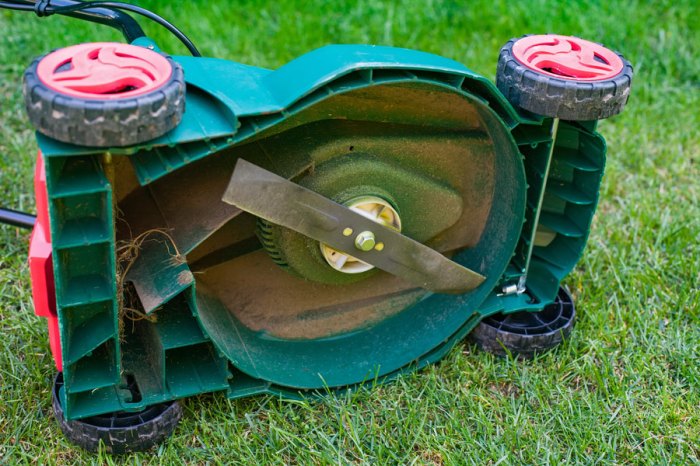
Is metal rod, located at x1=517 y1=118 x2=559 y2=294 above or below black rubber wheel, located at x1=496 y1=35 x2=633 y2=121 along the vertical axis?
below

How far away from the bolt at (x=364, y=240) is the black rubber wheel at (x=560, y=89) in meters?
0.55

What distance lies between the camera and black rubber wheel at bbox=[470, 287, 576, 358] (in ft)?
9.26

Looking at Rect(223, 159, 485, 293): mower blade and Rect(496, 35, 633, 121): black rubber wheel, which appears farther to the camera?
Rect(496, 35, 633, 121): black rubber wheel

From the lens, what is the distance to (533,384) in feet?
8.95

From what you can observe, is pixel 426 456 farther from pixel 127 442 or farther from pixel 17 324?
pixel 17 324

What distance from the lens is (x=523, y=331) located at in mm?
2852

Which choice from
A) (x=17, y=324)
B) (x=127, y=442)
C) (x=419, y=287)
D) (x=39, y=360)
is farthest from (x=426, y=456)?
(x=17, y=324)

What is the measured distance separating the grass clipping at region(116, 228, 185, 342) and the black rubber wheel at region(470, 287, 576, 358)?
1.05 meters

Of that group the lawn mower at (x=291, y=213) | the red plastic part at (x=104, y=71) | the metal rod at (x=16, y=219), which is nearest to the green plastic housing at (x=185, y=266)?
the lawn mower at (x=291, y=213)

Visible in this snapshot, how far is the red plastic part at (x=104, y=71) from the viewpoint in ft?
6.48

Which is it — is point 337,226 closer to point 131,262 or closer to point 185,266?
point 185,266

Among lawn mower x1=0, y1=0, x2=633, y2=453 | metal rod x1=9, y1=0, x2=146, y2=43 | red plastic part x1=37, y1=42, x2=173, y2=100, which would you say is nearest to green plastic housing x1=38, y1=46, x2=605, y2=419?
lawn mower x1=0, y1=0, x2=633, y2=453

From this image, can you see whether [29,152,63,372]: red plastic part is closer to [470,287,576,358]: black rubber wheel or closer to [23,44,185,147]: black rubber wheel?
[23,44,185,147]: black rubber wheel

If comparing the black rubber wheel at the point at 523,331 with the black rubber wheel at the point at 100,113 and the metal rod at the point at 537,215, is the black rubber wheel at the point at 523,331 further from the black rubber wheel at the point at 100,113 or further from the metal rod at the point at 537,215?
the black rubber wheel at the point at 100,113
